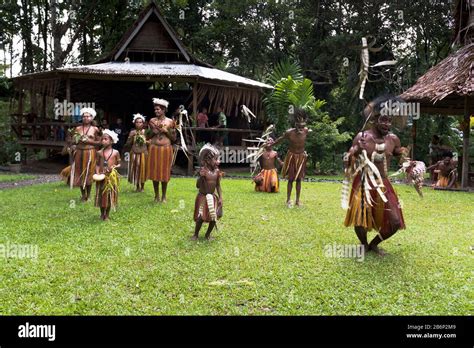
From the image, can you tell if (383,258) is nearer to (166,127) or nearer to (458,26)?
(166,127)

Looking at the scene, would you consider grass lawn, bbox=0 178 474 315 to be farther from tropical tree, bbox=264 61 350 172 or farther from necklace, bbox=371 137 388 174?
tropical tree, bbox=264 61 350 172

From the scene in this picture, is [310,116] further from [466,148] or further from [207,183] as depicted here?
[207,183]

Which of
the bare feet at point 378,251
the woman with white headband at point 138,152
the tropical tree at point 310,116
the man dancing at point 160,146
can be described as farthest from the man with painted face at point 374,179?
the tropical tree at point 310,116

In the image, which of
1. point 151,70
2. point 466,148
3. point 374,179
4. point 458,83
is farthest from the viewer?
point 151,70

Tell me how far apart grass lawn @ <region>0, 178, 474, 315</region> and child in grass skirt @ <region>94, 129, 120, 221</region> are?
0.33 meters

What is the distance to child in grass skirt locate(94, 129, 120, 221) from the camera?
22.1ft

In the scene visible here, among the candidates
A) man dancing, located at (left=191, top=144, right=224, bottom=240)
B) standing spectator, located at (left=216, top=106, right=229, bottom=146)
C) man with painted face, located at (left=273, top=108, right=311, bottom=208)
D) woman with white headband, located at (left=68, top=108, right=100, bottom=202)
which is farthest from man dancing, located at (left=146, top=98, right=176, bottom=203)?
standing spectator, located at (left=216, top=106, right=229, bottom=146)

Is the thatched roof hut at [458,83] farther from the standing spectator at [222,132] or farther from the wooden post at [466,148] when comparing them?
the standing spectator at [222,132]

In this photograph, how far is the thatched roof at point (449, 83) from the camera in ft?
38.4

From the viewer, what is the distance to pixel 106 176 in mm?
6719

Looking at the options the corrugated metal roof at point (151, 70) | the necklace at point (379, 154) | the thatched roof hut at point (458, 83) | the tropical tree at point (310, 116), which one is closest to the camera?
the necklace at point (379, 154)

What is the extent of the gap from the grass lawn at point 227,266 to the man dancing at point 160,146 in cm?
73

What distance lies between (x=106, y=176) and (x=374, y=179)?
148 inches

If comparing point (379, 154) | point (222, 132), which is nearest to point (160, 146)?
point (379, 154)
